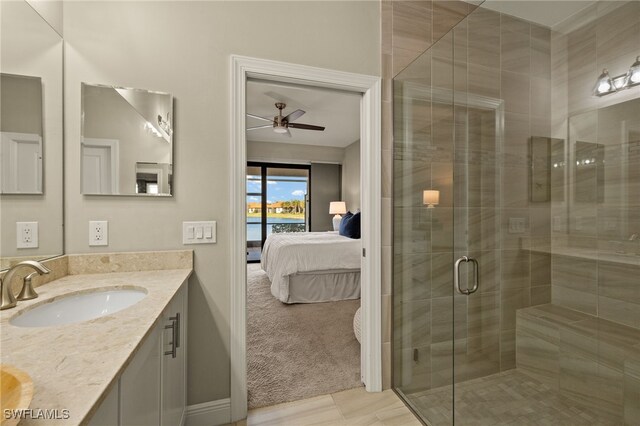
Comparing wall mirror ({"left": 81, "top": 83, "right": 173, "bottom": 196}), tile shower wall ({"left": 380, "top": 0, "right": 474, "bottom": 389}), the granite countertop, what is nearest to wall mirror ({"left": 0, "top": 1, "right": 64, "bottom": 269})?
wall mirror ({"left": 81, "top": 83, "right": 173, "bottom": 196})

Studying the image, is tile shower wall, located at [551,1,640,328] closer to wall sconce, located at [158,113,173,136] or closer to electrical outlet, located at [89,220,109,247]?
wall sconce, located at [158,113,173,136]

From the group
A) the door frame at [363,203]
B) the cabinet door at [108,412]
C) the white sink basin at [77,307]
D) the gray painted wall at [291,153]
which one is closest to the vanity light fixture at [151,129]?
the door frame at [363,203]

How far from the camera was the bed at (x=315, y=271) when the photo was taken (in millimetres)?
3674

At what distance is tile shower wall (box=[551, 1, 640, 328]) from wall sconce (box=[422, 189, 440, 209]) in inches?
22.3

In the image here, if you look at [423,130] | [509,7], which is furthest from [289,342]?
[509,7]

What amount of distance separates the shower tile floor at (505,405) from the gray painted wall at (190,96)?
1274 mm

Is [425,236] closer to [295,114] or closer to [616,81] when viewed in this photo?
[616,81]

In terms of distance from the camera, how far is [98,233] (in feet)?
4.85

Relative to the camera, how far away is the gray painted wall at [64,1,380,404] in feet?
4.80

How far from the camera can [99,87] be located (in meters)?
1.47

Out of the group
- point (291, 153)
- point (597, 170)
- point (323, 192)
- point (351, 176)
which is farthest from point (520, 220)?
point (323, 192)

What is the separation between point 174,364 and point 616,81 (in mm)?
2325

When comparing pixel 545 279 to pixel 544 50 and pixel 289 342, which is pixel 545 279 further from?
pixel 289 342

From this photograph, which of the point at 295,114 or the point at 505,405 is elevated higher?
the point at 295,114
